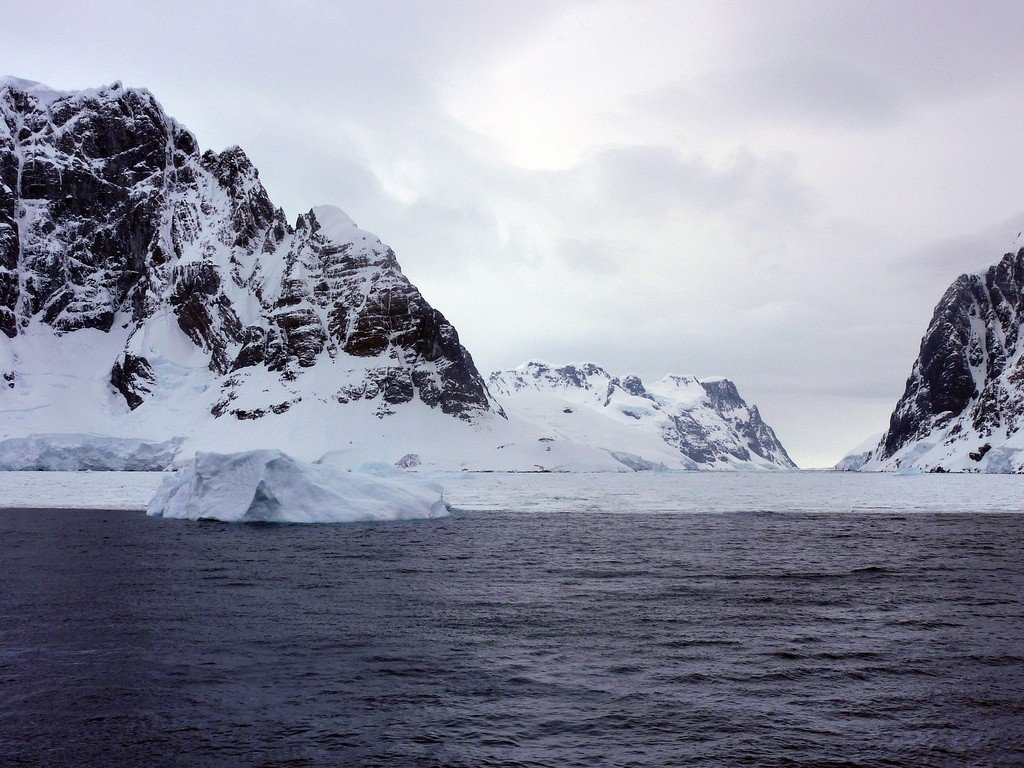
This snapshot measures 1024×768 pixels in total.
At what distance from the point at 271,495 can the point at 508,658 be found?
3704 cm

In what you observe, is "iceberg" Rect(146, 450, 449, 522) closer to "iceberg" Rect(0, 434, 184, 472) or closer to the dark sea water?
Answer: the dark sea water

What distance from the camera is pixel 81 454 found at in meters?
154

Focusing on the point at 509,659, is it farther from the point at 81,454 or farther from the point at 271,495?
the point at 81,454

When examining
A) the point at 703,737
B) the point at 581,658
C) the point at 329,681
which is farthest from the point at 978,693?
the point at 329,681

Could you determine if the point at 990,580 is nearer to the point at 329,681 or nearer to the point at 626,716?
the point at 626,716

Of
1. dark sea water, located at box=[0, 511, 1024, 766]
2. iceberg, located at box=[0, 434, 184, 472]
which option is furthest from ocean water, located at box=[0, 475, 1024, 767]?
iceberg, located at box=[0, 434, 184, 472]

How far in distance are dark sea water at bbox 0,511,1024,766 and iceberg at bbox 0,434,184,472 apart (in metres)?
134

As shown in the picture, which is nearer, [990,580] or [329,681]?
[329,681]

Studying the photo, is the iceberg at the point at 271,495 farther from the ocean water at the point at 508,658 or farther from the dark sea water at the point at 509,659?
the dark sea water at the point at 509,659

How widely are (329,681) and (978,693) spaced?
1182cm

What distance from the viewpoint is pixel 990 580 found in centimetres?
2683

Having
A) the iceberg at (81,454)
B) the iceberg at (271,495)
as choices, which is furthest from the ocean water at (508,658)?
the iceberg at (81,454)

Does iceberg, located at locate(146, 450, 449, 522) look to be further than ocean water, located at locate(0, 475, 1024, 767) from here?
Yes

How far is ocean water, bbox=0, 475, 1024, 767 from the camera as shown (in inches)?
452
